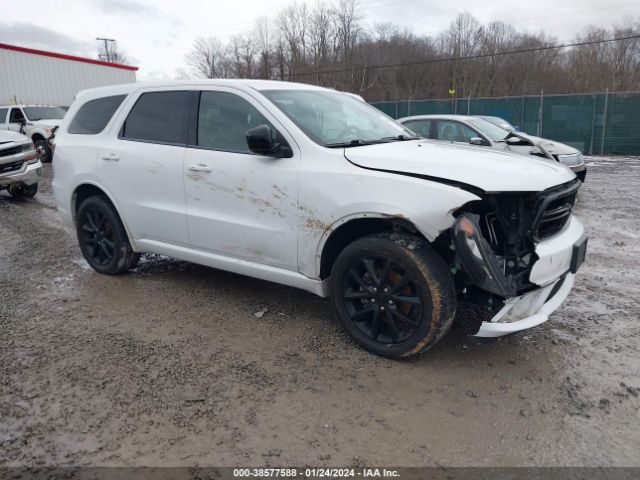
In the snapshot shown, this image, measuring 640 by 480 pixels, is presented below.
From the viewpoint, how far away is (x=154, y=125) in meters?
4.55

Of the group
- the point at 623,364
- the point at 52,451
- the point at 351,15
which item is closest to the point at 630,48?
the point at 351,15

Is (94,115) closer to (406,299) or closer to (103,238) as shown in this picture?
(103,238)

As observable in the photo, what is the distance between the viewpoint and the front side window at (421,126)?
9.79 metres

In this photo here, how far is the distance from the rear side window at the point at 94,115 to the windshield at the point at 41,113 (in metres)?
13.9

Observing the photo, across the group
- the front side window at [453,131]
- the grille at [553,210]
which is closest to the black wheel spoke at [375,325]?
the grille at [553,210]

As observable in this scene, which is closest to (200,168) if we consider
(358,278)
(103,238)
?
(358,278)

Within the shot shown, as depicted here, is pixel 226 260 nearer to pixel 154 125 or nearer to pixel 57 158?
pixel 154 125

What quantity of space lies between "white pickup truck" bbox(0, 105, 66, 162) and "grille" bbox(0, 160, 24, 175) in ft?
23.1

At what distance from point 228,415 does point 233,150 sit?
203cm

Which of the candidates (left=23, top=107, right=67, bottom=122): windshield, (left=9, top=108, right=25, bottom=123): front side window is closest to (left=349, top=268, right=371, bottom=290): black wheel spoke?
(left=23, top=107, right=67, bottom=122): windshield

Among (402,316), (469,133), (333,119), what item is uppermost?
(333,119)

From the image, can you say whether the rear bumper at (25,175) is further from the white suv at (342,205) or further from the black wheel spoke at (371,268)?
the black wheel spoke at (371,268)

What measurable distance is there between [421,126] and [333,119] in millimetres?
6238

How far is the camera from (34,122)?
16672mm
